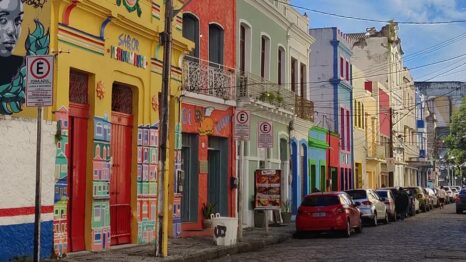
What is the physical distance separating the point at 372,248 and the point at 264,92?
9.56m

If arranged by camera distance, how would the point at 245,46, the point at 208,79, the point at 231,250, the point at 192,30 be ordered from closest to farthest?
1. the point at 231,250
2. the point at 208,79
3. the point at 192,30
4. the point at 245,46

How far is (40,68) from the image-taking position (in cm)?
922

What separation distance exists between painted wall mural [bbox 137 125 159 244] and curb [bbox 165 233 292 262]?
6.29 ft

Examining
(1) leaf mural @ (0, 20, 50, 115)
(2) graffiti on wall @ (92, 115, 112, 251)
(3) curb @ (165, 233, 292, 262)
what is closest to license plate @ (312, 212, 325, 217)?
(3) curb @ (165, 233, 292, 262)

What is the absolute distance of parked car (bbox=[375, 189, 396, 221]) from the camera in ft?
98.2

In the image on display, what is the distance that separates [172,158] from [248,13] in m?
8.37

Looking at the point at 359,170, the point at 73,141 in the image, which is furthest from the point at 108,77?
the point at 359,170

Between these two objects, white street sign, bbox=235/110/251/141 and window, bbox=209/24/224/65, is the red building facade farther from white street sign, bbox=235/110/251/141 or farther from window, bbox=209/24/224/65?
white street sign, bbox=235/110/251/141

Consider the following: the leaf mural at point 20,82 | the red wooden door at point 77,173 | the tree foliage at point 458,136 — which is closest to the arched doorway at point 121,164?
the red wooden door at point 77,173

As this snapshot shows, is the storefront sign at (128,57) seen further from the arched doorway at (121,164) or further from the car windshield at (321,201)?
the car windshield at (321,201)

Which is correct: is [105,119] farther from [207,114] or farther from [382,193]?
[382,193]

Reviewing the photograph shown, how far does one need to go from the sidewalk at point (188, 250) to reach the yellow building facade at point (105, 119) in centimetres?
51

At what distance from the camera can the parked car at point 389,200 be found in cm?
2994

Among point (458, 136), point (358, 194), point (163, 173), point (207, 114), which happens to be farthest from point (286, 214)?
point (458, 136)
